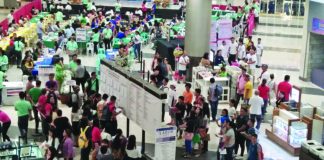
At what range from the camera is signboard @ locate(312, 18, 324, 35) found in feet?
64.5

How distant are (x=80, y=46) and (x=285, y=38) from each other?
38.4ft

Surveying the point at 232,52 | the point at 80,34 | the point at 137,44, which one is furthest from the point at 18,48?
the point at 232,52

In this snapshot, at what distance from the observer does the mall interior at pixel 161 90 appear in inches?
455

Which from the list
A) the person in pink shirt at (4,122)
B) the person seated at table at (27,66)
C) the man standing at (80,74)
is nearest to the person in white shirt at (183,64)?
the man standing at (80,74)

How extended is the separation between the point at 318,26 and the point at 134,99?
390 inches

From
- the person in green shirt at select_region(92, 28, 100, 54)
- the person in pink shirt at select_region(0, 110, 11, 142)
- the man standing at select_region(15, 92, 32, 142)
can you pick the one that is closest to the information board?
the man standing at select_region(15, 92, 32, 142)

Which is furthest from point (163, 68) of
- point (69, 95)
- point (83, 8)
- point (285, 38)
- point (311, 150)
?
point (83, 8)

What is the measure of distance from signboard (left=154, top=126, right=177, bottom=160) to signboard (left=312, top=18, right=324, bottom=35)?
10167mm

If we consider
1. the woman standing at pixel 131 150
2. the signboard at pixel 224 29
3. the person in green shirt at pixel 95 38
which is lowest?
the woman standing at pixel 131 150

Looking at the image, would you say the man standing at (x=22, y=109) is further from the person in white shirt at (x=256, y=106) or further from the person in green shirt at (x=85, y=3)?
the person in green shirt at (x=85, y=3)

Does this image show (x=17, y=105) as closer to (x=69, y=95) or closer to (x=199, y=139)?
(x=69, y=95)

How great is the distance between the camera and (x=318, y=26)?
65.2 feet

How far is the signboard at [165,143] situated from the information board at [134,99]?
0.61ft

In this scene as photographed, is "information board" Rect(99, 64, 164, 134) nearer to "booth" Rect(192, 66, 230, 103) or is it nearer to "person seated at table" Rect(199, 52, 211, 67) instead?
"booth" Rect(192, 66, 230, 103)
